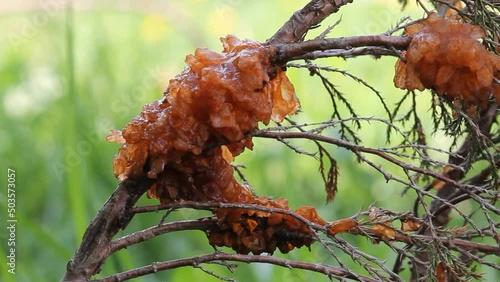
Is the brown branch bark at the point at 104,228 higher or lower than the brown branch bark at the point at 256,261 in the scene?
higher

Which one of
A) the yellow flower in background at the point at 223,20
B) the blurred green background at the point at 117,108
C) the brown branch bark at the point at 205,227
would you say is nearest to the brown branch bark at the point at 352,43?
the brown branch bark at the point at 205,227

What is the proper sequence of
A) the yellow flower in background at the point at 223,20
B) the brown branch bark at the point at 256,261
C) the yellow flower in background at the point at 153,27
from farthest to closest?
the yellow flower in background at the point at 153,27, the yellow flower in background at the point at 223,20, the brown branch bark at the point at 256,261

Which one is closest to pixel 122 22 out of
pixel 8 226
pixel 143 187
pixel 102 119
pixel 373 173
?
pixel 102 119

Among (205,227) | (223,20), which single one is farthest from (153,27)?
(205,227)

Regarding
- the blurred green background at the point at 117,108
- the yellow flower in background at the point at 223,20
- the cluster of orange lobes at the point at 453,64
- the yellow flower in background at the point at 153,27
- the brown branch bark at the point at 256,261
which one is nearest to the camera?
the cluster of orange lobes at the point at 453,64

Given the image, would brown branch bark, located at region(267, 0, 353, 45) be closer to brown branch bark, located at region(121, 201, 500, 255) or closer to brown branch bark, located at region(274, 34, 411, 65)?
brown branch bark, located at region(274, 34, 411, 65)

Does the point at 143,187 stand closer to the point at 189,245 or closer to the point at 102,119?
the point at 189,245

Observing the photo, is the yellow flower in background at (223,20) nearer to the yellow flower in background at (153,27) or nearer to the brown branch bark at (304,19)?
the yellow flower in background at (153,27)
